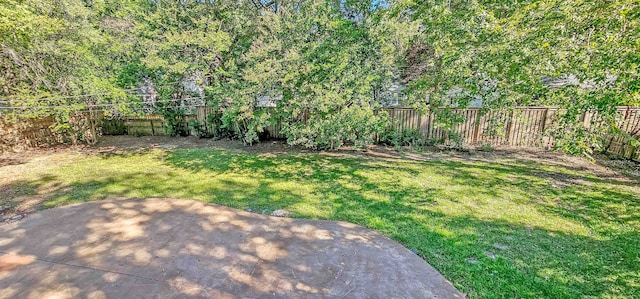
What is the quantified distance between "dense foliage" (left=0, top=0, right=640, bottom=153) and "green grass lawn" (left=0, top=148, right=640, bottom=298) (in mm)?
1155

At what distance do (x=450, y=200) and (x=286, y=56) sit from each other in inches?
182

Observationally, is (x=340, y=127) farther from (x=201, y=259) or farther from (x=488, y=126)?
(x=201, y=259)

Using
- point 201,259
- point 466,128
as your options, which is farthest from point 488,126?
point 201,259

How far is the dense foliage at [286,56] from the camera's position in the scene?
16.0 feet

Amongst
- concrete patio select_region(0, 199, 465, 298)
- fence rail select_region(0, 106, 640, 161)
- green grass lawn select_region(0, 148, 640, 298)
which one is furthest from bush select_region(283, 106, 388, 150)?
concrete patio select_region(0, 199, 465, 298)

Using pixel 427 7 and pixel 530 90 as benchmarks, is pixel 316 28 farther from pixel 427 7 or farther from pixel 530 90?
pixel 530 90

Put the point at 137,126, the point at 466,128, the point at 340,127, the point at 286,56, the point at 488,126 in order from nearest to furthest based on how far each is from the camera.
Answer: the point at 286,56
the point at 340,127
the point at 488,126
the point at 466,128
the point at 137,126

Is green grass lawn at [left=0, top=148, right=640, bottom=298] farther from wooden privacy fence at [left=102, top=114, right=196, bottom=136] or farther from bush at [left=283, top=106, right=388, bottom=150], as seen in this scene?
wooden privacy fence at [left=102, top=114, right=196, bottom=136]

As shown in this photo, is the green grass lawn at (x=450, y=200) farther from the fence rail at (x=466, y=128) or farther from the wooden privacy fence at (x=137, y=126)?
the wooden privacy fence at (x=137, y=126)

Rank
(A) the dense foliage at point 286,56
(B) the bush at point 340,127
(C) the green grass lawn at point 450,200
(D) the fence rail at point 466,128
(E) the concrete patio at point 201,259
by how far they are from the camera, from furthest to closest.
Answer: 1. (D) the fence rail at point 466,128
2. (B) the bush at point 340,127
3. (A) the dense foliage at point 286,56
4. (C) the green grass lawn at point 450,200
5. (E) the concrete patio at point 201,259

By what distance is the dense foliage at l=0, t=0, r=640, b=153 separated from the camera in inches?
192

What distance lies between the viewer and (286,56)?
258 inches

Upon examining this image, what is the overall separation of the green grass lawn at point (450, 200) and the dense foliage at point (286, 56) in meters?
1.16

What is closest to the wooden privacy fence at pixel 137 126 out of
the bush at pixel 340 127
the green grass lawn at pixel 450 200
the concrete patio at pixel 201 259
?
the green grass lawn at pixel 450 200
